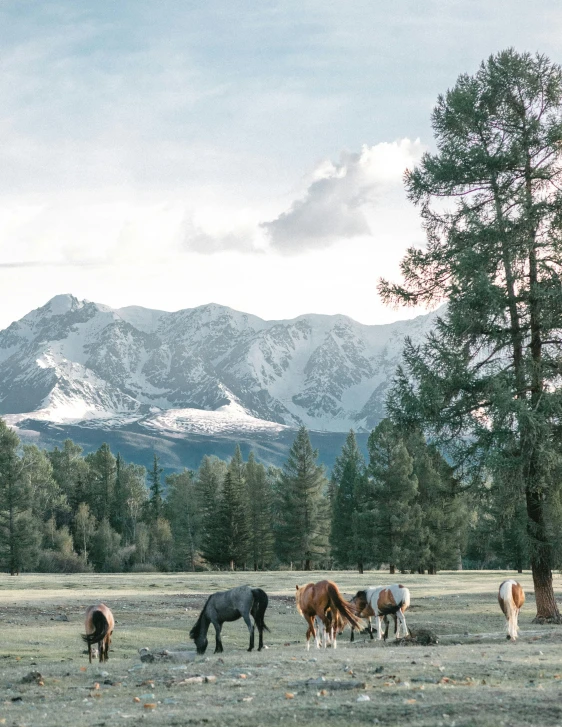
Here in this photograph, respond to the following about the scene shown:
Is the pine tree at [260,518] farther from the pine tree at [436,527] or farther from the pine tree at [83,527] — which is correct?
the pine tree at [436,527]

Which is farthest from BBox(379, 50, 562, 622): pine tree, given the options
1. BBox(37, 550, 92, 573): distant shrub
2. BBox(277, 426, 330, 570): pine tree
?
BBox(37, 550, 92, 573): distant shrub

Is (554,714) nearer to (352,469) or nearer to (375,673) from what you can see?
(375,673)

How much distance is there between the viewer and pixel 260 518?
10700 centimetres

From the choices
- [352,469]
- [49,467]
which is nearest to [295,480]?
[352,469]

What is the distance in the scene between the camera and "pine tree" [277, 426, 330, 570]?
318 ft

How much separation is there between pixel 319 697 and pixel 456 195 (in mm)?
19446

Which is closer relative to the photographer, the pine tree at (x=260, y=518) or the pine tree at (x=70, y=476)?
the pine tree at (x=260, y=518)

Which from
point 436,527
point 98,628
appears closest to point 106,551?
point 436,527

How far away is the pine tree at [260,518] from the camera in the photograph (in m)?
104

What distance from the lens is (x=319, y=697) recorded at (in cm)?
1116

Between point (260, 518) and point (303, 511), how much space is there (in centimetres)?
1148

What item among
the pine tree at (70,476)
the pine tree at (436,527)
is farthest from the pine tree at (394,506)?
the pine tree at (70,476)

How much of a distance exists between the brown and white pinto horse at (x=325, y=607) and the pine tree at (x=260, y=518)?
268 ft

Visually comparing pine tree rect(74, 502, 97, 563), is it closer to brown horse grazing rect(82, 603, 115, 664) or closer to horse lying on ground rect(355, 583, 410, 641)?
horse lying on ground rect(355, 583, 410, 641)
